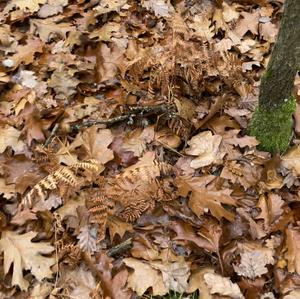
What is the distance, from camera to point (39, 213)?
252 centimetres

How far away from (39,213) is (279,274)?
127 cm

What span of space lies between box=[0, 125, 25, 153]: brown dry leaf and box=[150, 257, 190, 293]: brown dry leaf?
1.05 meters

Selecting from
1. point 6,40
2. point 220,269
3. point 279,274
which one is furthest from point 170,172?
point 6,40

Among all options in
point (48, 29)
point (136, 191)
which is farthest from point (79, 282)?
point (48, 29)

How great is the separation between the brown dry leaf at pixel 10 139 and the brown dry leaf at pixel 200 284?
4.06 feet

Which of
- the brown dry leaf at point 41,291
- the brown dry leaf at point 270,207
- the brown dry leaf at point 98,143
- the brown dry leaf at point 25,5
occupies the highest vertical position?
the brown dry leaf at point 25,5

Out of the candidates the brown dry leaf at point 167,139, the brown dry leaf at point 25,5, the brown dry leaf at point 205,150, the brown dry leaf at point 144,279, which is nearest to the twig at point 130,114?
the brown dry leaf at point 167,139

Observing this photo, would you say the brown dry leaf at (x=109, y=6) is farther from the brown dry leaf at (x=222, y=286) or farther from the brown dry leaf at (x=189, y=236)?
the brown dry leaf at (x=222, y=286)

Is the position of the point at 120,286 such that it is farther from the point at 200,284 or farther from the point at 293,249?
the point at 293,249

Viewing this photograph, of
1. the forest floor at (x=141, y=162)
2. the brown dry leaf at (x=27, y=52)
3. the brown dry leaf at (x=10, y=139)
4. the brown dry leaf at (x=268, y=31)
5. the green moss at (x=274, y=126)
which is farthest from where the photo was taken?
the brown dry leaf at (x=268, y=31)

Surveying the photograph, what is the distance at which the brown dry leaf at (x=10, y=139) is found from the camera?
2.77 metres

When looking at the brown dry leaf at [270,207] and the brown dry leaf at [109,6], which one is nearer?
the brown dry leaf at [270,207]

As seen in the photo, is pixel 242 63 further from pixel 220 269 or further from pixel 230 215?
pixel 220 269

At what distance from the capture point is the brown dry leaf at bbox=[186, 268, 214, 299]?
2277mm
